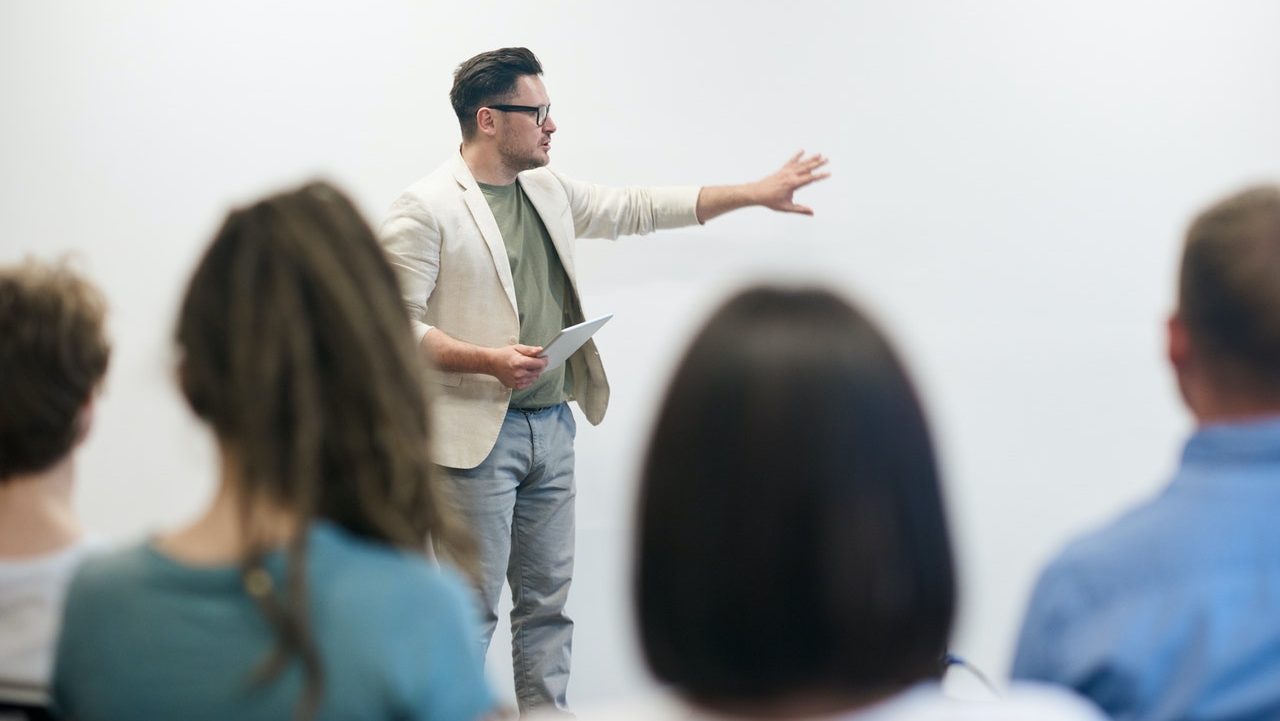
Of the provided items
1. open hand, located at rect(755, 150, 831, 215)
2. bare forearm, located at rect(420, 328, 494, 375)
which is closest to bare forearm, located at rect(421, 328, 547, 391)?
bare forearm, located at rect(420, 328, 494, 375)

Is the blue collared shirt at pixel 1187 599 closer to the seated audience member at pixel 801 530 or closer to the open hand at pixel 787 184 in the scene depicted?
the seated audience member at pixel 801 530

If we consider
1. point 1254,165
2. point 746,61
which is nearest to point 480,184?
point 746,61

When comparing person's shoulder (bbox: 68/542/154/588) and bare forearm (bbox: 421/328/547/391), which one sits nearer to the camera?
person's shoulder (bbox: 68/542/154/588)

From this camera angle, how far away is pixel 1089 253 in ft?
10.4

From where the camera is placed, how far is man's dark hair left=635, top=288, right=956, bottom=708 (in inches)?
29.8

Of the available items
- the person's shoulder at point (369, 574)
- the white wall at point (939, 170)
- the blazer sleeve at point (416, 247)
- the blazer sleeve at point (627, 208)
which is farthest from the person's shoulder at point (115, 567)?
the white wall at point (939, 170)

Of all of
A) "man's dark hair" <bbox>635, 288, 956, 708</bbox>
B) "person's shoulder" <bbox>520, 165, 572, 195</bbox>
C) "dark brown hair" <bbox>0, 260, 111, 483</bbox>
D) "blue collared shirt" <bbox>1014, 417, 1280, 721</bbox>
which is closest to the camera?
"man's dark hair" <bbox>635, 288, 956, 708</bbox>

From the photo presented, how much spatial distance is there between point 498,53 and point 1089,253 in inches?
61.3

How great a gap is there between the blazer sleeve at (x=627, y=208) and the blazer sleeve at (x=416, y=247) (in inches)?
16.2

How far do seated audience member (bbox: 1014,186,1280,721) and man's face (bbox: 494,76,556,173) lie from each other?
77.2 inches

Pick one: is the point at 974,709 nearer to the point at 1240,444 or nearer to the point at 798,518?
the point at 798,518

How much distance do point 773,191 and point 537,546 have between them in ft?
3.33

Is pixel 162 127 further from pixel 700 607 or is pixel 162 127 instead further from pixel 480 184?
pixel 700 607

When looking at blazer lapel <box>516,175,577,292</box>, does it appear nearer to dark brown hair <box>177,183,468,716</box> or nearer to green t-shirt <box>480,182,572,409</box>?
green t-shirt <box>480,182,572,409</box>
